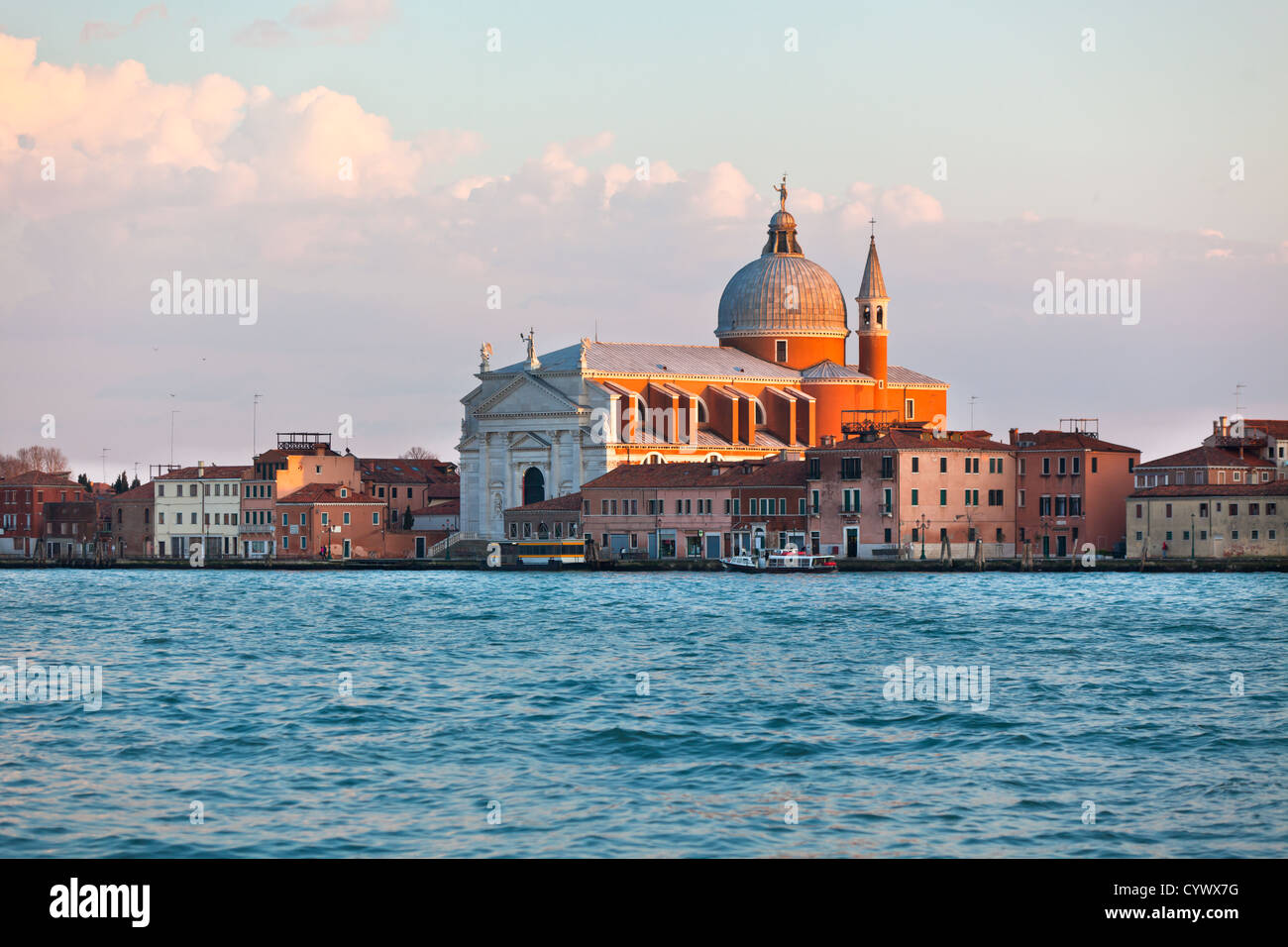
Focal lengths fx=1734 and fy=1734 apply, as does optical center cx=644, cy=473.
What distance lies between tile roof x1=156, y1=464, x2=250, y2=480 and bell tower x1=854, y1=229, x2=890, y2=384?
26.5 metres

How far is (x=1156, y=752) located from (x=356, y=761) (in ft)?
23.3

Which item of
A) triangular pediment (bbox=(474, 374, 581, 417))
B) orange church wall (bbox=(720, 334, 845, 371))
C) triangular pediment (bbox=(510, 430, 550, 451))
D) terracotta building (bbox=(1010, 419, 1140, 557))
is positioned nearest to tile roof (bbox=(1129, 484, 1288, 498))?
terracotta building (bbox=(1010, 419, 1140, 557))

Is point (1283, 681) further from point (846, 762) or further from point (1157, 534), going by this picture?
point (1157, 534)

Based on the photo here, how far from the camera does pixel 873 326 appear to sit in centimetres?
7431

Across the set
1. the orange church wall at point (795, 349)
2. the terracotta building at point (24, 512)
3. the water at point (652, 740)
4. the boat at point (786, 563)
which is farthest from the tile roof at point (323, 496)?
the water at point (652, 740)

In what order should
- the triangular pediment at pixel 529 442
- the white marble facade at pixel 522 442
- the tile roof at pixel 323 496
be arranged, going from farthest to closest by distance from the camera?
the tile roof at pixel 323 496 → the triangular pediment at pixel 529 442 → the white marble facade at pixel 522 442

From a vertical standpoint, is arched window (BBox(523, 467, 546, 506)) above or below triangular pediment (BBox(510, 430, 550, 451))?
below

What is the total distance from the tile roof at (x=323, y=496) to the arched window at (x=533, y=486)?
19.5 feet

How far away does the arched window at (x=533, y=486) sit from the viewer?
226ft

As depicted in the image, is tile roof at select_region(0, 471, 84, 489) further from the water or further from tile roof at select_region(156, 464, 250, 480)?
the water

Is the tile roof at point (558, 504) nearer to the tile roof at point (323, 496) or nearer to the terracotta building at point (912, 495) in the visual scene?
the tile roof at point (323, 496)

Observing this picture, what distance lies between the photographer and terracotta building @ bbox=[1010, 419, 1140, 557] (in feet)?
186

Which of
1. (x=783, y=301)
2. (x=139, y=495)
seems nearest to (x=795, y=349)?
(x=783, y=301)
